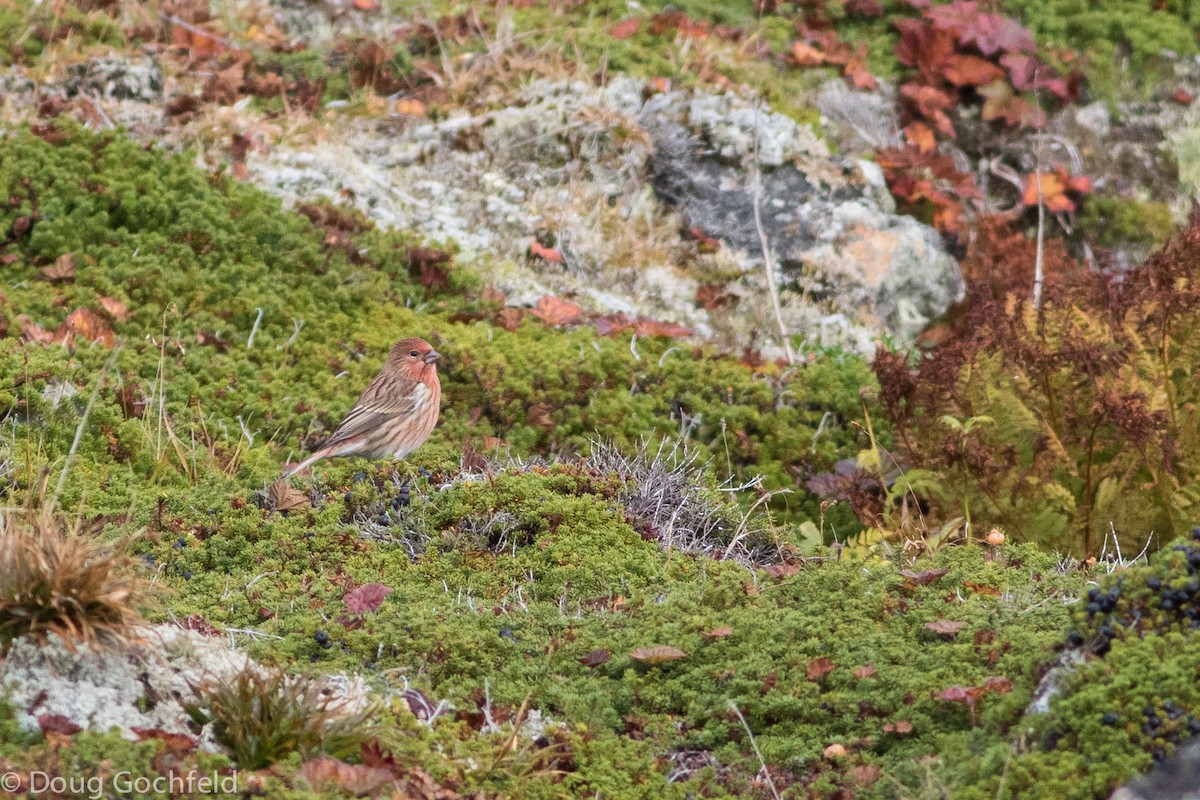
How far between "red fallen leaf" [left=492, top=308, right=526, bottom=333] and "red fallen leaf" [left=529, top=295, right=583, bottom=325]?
0.36ft

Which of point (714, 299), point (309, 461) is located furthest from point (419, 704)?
point (714, 299)

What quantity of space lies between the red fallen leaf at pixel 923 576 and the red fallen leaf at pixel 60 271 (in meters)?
5.22

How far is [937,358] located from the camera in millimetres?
7211

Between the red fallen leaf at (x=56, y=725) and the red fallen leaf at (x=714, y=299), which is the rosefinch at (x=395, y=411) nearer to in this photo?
the red fallen leaf at (x=714, y=299)

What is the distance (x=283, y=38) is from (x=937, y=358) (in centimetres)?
604

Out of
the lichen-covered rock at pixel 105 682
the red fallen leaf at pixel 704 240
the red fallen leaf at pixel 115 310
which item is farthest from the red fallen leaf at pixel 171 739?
the red fallen leaf at pixel 704 240

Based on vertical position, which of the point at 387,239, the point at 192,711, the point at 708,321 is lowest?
the point at 708,321

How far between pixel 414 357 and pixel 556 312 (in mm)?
1445

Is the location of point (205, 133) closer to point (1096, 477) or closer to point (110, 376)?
point (110, 376)

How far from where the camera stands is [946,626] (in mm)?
4664

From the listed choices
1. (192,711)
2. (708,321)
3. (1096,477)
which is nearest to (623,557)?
(192,711)

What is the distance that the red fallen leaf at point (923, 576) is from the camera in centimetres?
513

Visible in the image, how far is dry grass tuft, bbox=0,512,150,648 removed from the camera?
3.99 m

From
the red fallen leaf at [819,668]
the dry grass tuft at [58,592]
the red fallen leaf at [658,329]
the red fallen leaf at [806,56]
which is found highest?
the dry grass tuft at [58,592]
